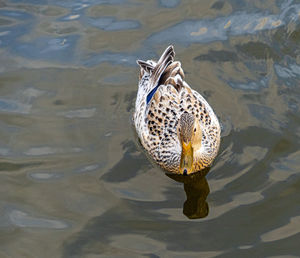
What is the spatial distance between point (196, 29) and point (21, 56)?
302cm

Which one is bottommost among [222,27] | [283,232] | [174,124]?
[283,232]

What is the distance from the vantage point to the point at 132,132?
8961 millimetres

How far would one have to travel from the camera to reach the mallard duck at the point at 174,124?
8023 millimetres

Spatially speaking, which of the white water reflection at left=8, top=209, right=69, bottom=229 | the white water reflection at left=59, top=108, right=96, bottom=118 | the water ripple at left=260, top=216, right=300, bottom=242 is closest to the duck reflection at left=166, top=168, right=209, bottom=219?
the water ripple at left=260, top=216, right=300, bottom=242

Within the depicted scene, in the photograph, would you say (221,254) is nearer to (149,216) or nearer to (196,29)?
(149,216)

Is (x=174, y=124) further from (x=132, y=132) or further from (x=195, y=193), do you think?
(x=195, y=193)

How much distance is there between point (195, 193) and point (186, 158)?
478 mm

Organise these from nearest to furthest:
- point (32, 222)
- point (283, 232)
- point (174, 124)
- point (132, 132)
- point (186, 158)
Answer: point (283, 232) → point (32, 222) → point (186, 158) → point (174, 124) → point (132, 132)

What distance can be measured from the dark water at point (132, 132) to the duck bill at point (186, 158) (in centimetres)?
26

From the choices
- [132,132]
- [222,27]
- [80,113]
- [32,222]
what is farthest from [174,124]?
[222,27]

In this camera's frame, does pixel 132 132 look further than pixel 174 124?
Yes

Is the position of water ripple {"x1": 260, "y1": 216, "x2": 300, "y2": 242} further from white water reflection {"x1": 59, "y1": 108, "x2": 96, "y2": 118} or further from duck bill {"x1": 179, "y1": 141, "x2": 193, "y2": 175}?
white water reflection {"x1": 59, "y1": 108, "x2": 96, "y2": 118}

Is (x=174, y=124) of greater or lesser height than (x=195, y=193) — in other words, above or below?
above

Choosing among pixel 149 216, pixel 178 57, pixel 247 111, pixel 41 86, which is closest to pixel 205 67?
pixel 178 57
